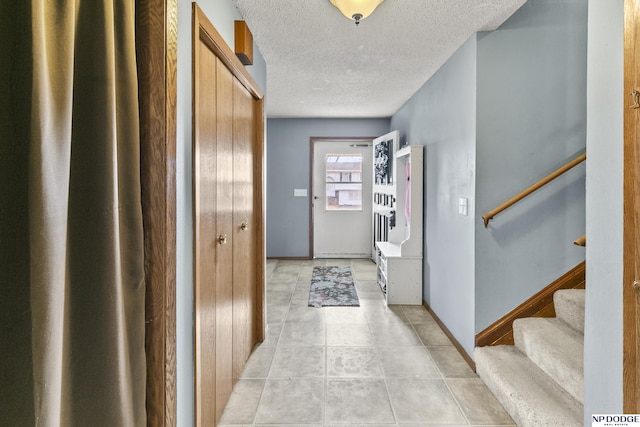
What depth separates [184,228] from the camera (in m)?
1.38

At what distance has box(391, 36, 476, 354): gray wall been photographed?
8.09 ft

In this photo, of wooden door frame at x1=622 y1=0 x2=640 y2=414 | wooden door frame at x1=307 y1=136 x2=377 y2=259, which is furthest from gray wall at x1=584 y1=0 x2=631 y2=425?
wooden door frame at x1=307 y1=136 x2=377 y2=259

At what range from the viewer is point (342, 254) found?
5949 mm

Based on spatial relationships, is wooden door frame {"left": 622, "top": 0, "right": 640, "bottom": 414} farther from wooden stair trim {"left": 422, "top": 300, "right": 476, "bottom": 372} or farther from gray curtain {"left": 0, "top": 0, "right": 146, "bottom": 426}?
gray curtain {"left": 0, "top": 0, "right": 146, "bottom": 426}

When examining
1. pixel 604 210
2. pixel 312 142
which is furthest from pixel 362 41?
pixel 312 142

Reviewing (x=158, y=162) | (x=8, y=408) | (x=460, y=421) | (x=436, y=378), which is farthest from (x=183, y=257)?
(x=436, y=378)

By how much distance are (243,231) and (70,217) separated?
1434mm

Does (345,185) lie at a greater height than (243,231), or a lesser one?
greater

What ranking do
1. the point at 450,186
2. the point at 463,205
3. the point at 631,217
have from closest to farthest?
the point at 631,217 → the point at 463,205 → the point at 450,186

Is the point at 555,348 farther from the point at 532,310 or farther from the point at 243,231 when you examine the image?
the point at 243,231

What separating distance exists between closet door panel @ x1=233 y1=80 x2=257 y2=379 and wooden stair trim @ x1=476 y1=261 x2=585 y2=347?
5.15ft

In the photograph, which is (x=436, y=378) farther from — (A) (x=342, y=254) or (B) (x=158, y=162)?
(A) (x=342, y=254)

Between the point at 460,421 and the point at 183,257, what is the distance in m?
1.60

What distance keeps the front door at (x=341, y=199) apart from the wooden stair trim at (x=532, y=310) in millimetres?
3617
